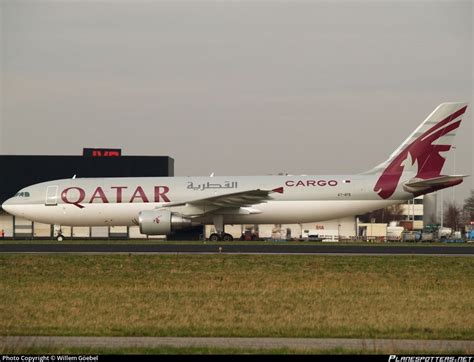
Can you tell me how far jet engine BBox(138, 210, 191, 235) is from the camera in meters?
46.1

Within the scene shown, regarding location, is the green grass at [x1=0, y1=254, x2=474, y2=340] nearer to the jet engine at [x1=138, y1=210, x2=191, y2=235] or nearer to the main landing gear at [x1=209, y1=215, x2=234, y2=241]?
the jet engine at [x1=138, y1=210, x2=191, y2=235]

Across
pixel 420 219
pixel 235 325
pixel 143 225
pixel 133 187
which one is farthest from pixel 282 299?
pixel 420 219

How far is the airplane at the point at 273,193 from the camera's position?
48594 millimetres

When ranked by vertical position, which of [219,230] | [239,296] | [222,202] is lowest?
[239,296]

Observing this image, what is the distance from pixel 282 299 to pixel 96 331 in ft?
20.4

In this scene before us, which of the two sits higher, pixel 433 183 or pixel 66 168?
pixel 66 168

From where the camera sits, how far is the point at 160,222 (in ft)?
151

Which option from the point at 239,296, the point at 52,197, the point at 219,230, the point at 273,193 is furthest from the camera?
the point at 52,197

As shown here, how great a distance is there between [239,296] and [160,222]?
25042 millimetres

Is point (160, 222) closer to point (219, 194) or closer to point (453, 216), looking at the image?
point (219, 194)

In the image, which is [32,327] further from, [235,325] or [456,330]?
[456,330]

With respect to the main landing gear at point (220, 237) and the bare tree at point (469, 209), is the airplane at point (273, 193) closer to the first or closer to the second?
the main landing gear at point (220, 237)

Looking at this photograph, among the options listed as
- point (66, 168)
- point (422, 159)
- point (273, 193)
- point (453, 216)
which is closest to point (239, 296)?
point (273, 193)

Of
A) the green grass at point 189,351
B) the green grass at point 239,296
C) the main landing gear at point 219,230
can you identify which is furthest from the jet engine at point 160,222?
the green grass at point 189,351
